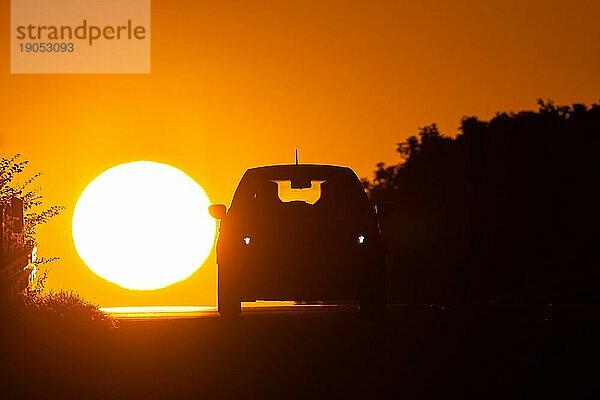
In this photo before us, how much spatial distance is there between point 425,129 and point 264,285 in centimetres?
7603

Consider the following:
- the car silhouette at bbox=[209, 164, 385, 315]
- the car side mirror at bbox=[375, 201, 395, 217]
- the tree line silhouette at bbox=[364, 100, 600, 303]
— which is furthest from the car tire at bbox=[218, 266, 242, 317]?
the tree line silhouette at bbox=[364, 100, 600, 303]

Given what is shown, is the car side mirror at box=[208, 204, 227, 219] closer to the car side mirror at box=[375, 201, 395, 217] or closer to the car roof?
the car roof

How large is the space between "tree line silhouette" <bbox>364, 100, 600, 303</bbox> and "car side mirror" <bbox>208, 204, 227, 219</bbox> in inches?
2058

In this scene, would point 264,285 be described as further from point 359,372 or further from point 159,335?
point 359,372

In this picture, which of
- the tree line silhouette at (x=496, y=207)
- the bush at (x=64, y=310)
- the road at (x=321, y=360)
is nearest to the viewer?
the road at (x=321, y=360)

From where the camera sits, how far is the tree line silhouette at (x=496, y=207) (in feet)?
249

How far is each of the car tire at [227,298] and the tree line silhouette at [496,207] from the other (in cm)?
5246

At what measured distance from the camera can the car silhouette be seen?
19.3 m

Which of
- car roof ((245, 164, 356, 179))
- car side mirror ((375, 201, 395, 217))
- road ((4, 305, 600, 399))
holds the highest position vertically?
car roof ((245, 164, 356, 179))

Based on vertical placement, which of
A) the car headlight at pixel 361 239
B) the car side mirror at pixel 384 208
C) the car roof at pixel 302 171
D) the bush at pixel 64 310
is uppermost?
the car roof at pixel 302 171

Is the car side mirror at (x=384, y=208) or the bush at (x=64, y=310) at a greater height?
the car side mirror at (x=384, y=208)

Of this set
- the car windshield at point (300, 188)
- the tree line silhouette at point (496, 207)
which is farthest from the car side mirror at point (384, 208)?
the tree line silhouette at point (496, 207)

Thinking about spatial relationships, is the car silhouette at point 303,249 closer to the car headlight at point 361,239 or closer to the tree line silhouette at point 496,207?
the car headlight at point 361,239

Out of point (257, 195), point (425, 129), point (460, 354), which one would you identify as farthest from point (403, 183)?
point (460, 354)
